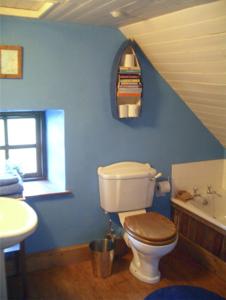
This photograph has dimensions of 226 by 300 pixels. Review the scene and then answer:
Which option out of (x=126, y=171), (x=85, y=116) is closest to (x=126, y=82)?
(x=85, y=116)

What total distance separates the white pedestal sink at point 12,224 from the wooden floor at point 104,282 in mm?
534

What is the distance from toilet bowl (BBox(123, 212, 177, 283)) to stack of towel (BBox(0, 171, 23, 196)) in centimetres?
86

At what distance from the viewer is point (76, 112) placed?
2.50m

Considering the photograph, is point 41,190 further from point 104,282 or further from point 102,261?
point 104,282

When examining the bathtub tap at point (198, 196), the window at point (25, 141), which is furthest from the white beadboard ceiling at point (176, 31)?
the window at point (25, 141)

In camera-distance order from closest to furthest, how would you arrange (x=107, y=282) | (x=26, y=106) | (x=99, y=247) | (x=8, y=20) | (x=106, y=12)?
(x=106, y=12) < (x=8, y=20) < (x=26, y=106) < (x=107, y=282) < (x=99, y=247)

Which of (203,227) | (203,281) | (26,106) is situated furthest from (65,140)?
(203,281)

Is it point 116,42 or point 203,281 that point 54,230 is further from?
point 116,42

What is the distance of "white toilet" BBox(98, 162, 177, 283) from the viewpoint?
7.54 ft

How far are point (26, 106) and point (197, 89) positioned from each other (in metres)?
1.34

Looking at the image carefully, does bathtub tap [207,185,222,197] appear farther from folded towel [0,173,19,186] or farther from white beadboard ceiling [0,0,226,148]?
Answer: folded towel [0,173,19,186]

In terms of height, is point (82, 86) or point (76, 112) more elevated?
point (82, 86)

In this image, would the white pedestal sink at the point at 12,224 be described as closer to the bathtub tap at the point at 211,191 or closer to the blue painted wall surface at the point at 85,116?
the blue painted wall surface at the point at 85,116

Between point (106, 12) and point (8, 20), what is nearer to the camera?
point (106, 12)
